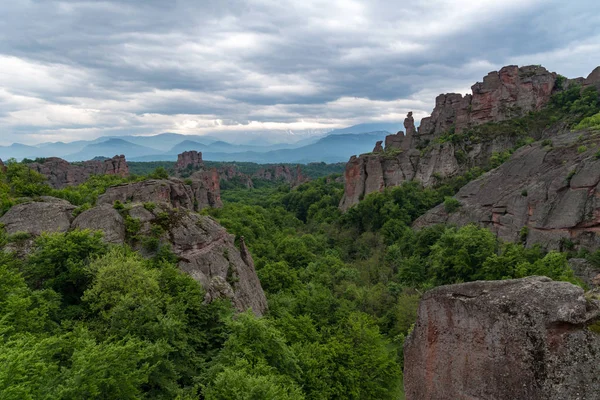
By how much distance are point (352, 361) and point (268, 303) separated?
9.57 m

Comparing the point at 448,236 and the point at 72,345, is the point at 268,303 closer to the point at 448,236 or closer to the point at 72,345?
the point at 72,345

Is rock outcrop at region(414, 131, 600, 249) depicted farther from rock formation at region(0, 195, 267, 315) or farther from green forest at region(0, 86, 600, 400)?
rock formation at region(0, 195, 267, 315)

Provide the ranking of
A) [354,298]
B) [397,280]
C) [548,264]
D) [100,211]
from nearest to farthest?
[100,211] < [548,264] < [354,298] < [397,280]

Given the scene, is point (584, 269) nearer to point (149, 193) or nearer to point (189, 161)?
point (149, 193)

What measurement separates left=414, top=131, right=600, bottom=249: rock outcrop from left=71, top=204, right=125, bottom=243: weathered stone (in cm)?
3467

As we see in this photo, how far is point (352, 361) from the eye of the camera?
17875 millimetres

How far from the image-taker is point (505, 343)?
7.43 meters

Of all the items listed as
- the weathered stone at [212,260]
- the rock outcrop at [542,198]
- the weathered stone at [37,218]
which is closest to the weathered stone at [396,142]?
the rock outcrop at [542,198]

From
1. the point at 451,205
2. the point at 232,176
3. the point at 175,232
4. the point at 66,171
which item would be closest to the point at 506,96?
the point at 451,205

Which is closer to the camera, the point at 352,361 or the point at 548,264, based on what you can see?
the point at 352,361

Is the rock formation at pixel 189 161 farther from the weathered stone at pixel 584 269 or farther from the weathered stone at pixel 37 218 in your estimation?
the weathered stone at pixel 584 269

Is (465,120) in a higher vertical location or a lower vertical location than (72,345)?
higher

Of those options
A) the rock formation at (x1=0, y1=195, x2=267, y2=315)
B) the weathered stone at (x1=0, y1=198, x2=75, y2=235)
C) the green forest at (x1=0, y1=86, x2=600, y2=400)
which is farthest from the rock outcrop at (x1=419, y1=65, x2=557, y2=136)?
the weathered stone at (x1=0, y1=198, x2=75, y2=235)

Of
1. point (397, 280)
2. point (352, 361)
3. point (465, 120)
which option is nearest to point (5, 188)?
point (352, 361)
